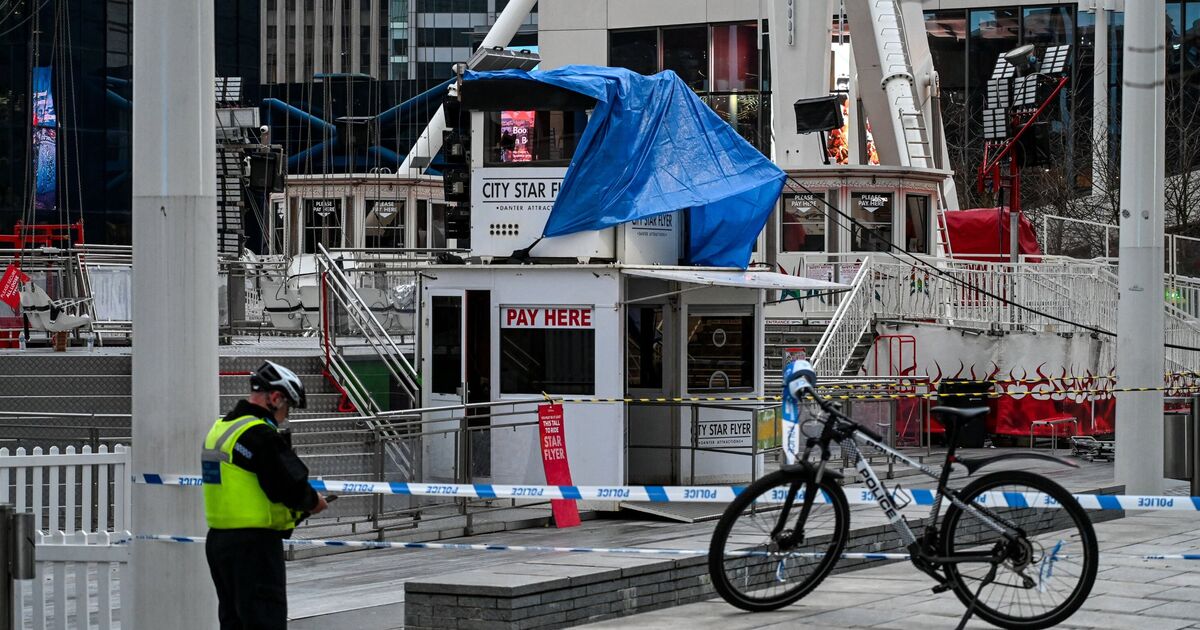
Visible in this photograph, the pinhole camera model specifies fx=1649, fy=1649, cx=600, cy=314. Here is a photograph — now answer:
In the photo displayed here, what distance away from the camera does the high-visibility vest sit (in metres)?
8.00

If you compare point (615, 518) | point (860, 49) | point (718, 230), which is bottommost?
point (615, 518)

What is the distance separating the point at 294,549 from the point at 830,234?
23.0m

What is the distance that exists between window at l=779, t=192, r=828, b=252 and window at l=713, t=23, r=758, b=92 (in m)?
27.9

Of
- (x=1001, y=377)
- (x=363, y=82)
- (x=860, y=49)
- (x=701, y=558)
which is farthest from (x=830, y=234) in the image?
(x=363, y=82)

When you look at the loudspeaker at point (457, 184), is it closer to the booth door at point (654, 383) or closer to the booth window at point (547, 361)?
the booth window at point (547, 361)

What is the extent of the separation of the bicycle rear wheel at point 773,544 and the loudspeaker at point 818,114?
79.2 ft

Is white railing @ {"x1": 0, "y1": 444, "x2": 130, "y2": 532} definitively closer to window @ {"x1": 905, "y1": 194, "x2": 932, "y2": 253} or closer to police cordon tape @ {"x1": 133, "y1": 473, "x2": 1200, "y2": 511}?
police cordon tape @ {"x1": 133, "y1": 473, "x2": 1200, "y2": 511}

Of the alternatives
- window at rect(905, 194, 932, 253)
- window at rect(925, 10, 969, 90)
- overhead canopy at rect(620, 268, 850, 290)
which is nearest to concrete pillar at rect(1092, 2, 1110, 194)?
window at rect(925, 10, 969, 90)

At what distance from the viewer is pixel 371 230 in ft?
140

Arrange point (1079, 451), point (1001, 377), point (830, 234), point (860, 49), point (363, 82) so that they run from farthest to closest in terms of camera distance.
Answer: point (363, 82)
point (860, 49)
point (830, 234)
point (1001, 377)
point (1079, 451)

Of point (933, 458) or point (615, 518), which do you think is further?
point (933, 458)

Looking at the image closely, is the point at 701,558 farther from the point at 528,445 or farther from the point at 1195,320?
the point at 1195,320

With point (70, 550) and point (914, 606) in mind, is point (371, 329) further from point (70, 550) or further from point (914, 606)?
point (914, 606)

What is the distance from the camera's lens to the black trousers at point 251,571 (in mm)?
8055
